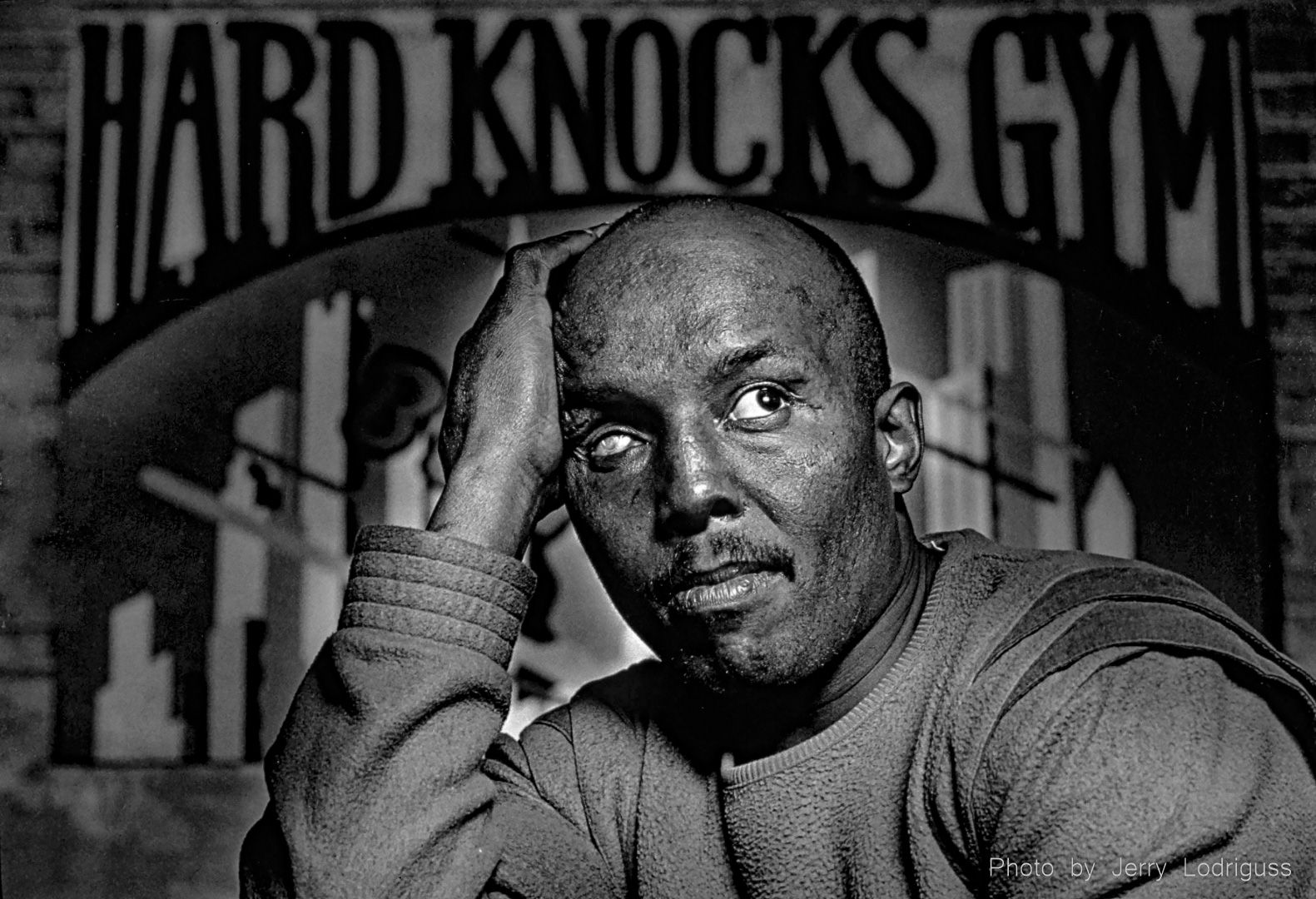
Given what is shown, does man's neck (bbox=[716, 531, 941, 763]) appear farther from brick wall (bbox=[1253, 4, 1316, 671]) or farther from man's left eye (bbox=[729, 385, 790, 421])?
brick wall (bbox=[1253, 4, 1316, 671])

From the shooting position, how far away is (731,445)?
1249mm

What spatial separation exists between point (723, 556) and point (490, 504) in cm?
22

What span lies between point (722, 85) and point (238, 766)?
1.49 metres

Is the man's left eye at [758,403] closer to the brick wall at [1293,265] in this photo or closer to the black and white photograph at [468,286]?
the black and white photograph at [468,286]

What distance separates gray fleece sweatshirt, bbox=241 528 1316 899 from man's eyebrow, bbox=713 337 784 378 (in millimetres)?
238

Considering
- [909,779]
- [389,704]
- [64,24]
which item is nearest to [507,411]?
[389,704]

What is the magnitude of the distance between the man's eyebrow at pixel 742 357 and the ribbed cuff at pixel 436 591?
0.24 m

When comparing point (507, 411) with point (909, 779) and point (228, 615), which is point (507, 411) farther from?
point (228, 615)

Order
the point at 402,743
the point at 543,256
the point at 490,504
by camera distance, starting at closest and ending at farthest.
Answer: the point at 402,743, the point at 490,504, the point at 543,256

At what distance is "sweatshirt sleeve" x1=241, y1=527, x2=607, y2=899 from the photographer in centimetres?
119

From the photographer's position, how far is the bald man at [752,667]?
3.68 feet

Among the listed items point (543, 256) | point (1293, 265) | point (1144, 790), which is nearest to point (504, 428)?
point (543, 256)

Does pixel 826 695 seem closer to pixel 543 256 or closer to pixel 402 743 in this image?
pixel 402 743

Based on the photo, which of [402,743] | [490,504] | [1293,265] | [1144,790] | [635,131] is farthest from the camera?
[635,131]
